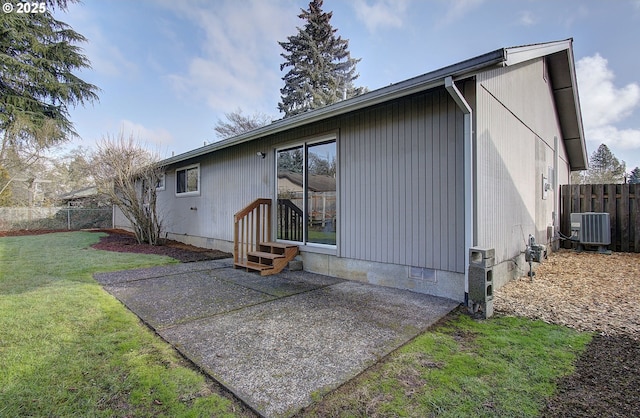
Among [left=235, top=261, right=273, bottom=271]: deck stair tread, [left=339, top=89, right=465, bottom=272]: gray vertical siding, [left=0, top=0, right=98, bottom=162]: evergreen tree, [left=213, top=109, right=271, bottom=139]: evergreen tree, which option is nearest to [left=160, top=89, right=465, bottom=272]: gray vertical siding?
[left=339, top=89, right=465, bottom=272]: gray vertical siding

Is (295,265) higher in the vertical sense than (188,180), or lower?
lower

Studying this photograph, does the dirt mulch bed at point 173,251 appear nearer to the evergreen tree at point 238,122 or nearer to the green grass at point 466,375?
the green grass at point 466,375

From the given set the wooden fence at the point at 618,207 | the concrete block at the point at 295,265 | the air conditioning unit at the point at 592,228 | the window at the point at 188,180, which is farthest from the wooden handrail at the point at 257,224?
the wooden fence at the point at 618,207

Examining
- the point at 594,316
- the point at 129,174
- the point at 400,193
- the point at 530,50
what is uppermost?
the point at 530,50

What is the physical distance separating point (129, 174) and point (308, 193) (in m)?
5.75

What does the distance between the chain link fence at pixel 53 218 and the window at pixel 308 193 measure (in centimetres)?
1472

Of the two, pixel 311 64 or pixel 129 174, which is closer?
pixel 129 174

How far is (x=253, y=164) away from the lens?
690 centimetres

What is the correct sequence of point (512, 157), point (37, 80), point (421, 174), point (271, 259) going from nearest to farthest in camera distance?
point (421, 174) → point (512, 157) → point (271, 259) → point (37, 80)

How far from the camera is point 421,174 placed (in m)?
4.09

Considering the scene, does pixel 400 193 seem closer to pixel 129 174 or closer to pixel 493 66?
pixel 493 66

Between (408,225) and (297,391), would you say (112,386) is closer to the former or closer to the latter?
(297,391)

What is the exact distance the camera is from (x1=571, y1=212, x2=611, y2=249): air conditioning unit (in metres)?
7.20

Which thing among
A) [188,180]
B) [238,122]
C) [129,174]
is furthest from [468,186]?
[238,122]
